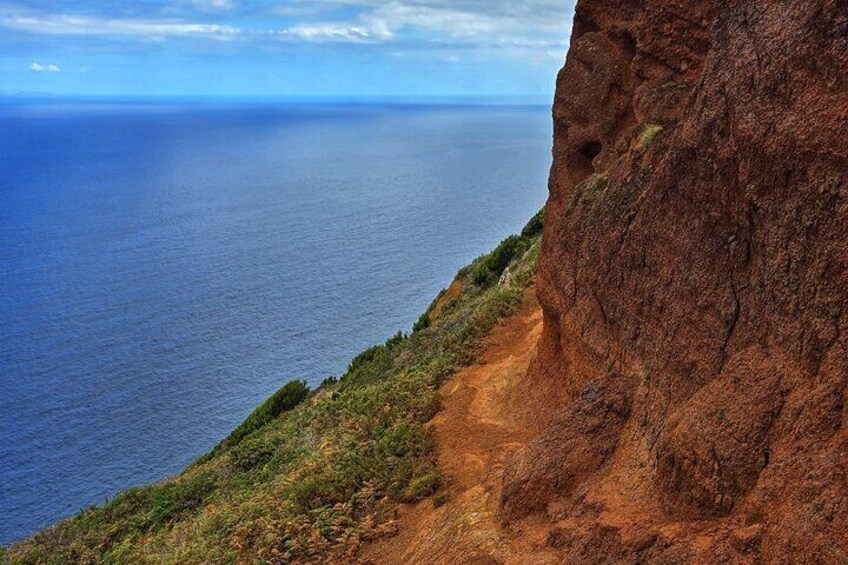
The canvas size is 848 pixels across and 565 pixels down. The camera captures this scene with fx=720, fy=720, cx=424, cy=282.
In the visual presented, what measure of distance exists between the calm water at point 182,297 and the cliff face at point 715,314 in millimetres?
34401

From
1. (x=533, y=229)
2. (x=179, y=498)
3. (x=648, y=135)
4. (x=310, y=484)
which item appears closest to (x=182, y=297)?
(x=533, y=229)

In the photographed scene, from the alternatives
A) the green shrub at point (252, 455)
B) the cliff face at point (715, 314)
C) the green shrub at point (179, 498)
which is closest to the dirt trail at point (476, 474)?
the cliff face at point (715, 314)

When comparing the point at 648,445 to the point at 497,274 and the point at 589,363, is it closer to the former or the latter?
the point at 589,363

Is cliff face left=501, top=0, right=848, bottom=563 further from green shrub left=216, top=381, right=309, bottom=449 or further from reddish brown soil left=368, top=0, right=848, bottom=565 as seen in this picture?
green shrub left=216, top=381, right=309, bottom=449

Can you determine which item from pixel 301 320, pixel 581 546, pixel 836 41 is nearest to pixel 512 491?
pixel 581 546

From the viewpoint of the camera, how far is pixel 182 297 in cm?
6612

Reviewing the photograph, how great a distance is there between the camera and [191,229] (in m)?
93.1

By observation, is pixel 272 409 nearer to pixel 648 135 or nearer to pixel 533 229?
pixel 533 229

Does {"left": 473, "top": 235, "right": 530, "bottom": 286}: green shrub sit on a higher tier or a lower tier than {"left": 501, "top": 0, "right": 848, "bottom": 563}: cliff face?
lower

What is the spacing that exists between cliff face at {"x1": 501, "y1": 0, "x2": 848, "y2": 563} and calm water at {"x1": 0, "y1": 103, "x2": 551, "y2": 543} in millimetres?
34401

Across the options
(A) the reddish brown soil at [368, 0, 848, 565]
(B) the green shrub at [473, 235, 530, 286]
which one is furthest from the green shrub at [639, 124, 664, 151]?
(B) the green shrub at [473, 235, 530, 286]

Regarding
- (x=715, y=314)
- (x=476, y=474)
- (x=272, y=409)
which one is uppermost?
(x=715, y=314)

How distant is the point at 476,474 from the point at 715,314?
6778 mm

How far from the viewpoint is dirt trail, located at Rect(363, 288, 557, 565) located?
11797mm
